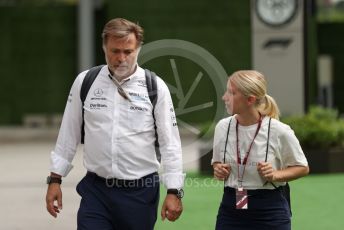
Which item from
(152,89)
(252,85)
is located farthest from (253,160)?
(152,89)

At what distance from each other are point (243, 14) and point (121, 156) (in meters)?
17.1

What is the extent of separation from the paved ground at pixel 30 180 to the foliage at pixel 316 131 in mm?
1792

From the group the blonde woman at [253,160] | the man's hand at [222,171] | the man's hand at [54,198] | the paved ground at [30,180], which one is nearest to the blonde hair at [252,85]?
the blonde woman at [253,160]

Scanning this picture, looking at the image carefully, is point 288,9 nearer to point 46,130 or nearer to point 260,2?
point 260,2

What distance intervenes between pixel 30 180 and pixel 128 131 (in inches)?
317

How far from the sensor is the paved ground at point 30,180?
8.52 m

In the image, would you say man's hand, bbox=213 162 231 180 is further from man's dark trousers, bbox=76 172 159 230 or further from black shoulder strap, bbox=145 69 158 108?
black shoulder strap, bbox=145 69 158 108

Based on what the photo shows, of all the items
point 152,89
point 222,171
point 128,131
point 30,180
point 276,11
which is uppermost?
point 276,11

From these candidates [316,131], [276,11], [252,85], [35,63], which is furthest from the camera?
[35,63]

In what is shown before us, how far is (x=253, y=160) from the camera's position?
14.9ft

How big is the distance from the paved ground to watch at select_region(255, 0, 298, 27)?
270 cm

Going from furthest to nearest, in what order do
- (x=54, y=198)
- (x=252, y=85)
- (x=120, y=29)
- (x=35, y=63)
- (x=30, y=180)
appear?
(x=35, y=63)
(x=30, y=180)
(x=54, y=198)
(x=252, y=85)
(x=120, y=29)

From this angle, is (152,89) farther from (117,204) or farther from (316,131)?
(316,131)

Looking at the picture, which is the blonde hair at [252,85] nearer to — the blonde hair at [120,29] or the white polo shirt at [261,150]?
the white polo shirt at [261,150]
